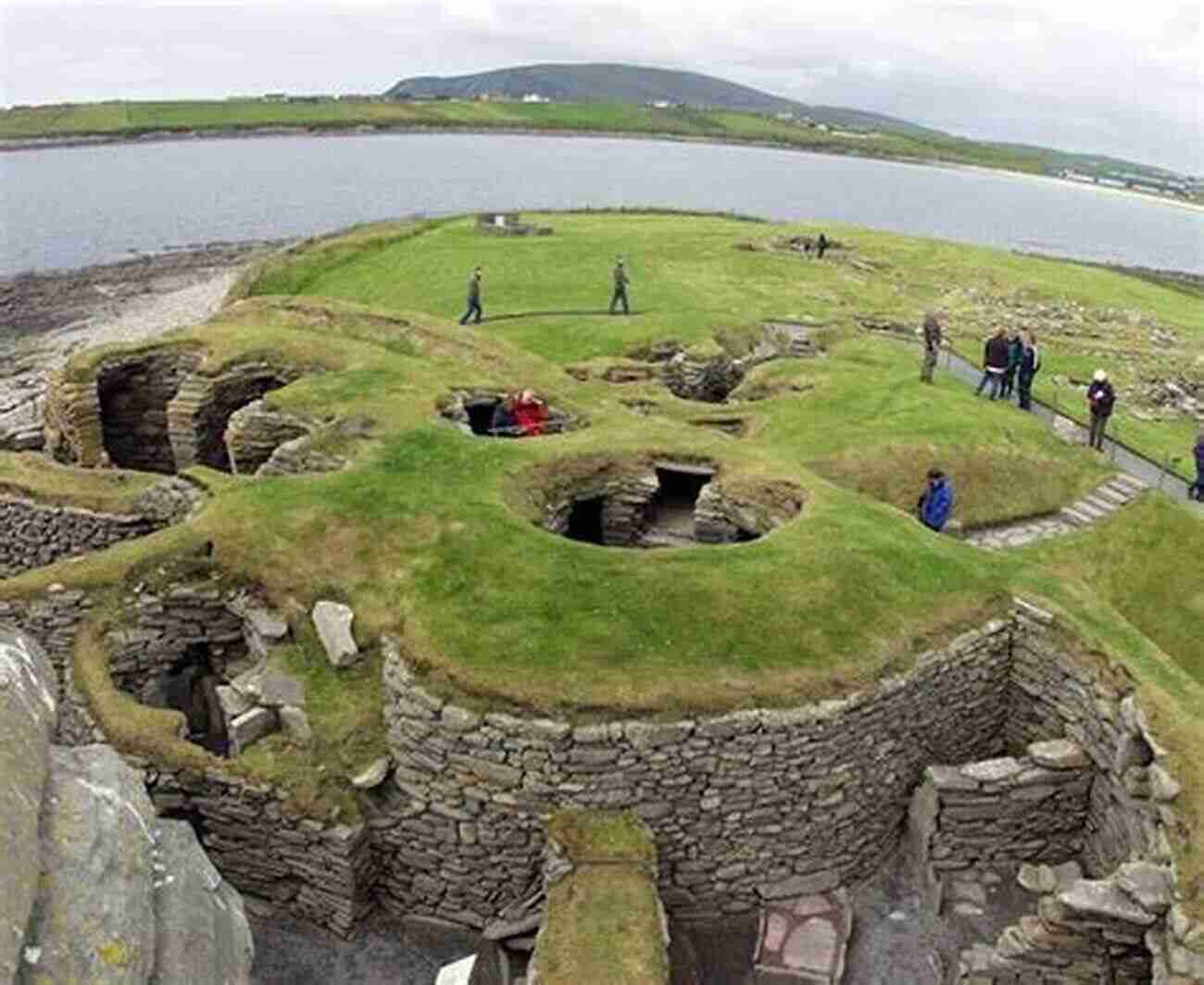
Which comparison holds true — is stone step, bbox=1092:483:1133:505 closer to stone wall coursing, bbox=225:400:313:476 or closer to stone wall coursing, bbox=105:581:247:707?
stone wall coursing, bbox=225:400:313:476

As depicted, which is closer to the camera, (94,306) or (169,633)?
(169,633)

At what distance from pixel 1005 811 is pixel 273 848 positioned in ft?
32.1

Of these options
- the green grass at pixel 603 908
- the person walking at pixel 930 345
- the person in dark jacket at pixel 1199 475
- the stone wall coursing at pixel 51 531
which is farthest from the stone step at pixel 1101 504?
the stone wall coursing at pixel 51 531

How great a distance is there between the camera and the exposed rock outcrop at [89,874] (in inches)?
204

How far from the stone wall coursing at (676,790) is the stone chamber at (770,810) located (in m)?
0.03

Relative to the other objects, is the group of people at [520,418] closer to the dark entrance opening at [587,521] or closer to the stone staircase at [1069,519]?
the dark entrance opening at [587,521]

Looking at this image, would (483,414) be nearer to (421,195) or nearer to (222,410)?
(222,410)

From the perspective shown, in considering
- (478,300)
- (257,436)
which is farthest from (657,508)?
(478,300)

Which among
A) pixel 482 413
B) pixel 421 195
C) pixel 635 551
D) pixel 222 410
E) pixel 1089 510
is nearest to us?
pixel 635 551

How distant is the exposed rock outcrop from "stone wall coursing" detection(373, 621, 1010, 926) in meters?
6.82

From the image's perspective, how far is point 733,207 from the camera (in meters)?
108

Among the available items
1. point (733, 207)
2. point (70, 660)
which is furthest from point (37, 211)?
point (70, 660)

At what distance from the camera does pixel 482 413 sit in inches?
1014

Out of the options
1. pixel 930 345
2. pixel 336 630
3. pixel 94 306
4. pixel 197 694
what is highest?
pixel 930 345
